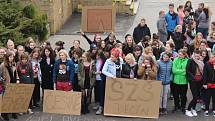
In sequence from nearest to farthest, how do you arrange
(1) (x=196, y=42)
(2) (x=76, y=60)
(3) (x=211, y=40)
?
(2) (x=76, y=60), (1) (x=196, y=42), (3) (x=211, y=40)

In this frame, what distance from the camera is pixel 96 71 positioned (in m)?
11.9

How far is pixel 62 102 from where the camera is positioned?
468 inches

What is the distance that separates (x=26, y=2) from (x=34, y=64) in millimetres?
7925

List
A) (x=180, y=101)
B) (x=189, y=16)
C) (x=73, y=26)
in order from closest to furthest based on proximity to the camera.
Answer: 1. (x=180, y=101)
2. (x=189, y=16)
3. (x=73, y=26)

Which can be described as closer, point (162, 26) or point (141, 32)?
point (141, 32)

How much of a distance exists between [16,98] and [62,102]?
3.37 feet

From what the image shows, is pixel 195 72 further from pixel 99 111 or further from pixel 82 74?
pixel 82 74

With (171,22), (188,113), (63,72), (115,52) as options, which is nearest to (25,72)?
(63,72)

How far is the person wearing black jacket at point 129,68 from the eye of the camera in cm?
1169

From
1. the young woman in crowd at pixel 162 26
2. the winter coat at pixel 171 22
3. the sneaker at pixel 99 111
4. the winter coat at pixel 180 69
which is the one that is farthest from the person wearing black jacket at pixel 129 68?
the winter coat at pixel 171 22

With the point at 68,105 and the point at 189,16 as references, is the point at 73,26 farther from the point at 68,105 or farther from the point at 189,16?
the point at 68,105

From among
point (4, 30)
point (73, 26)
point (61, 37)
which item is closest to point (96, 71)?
point (4, 30)

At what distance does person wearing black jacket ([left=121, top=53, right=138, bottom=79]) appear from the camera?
11.7 metres

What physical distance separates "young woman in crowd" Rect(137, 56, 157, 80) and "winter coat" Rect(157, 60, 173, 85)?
0.19 metres
